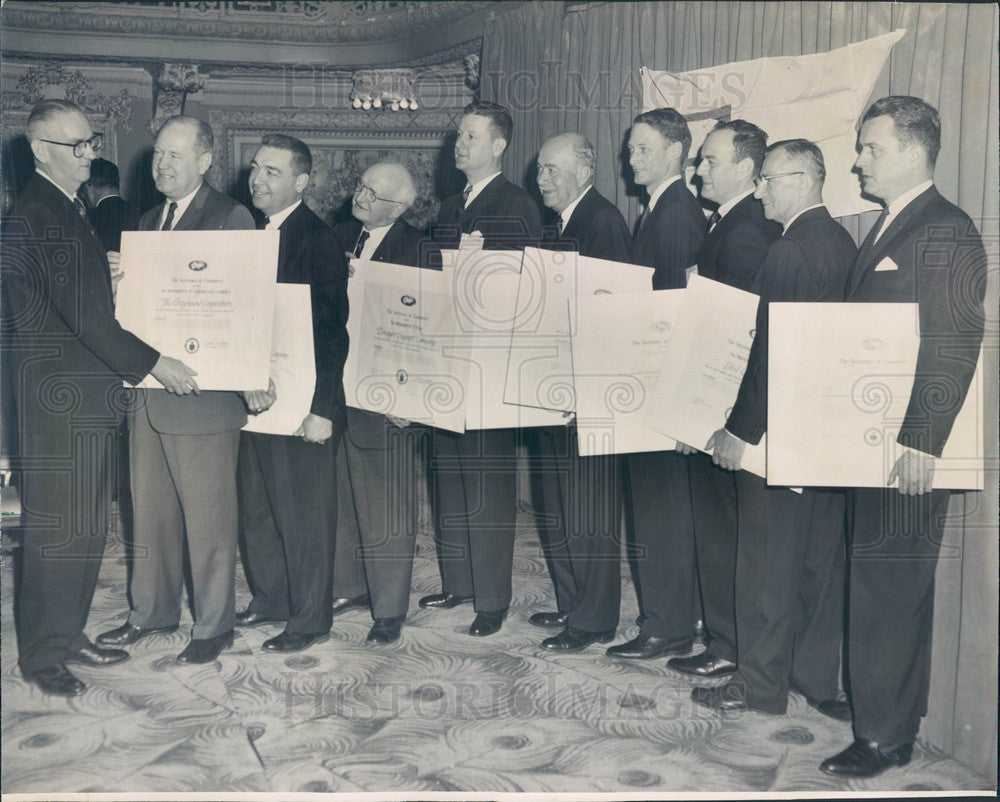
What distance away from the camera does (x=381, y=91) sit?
12.8ft

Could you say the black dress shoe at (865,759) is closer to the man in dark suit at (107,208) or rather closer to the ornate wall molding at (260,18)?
the man in dark suit at (107,208)

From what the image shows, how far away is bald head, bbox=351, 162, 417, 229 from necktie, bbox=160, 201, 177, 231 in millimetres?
595

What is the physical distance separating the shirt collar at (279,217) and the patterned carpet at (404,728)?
1350mm

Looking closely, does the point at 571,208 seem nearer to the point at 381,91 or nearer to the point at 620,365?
the point at 620,365

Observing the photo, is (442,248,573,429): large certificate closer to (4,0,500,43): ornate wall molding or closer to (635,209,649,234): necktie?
(635,209,649,234): necktie

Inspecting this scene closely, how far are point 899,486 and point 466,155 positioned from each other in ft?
5.83

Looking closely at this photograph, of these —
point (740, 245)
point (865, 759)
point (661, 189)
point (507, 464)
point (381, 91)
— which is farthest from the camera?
point (381, 91)

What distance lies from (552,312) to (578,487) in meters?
0.62

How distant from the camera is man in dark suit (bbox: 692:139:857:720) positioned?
293 centimetres

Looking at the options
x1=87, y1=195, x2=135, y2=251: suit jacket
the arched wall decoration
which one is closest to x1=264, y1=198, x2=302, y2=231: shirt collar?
the arched wall decoration

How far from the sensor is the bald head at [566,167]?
3.24 m

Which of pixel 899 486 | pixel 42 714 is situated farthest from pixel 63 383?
pixel 899 486

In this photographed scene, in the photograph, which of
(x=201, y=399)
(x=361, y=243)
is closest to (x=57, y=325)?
(x=201, y=399)

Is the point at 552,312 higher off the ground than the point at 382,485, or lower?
higher
